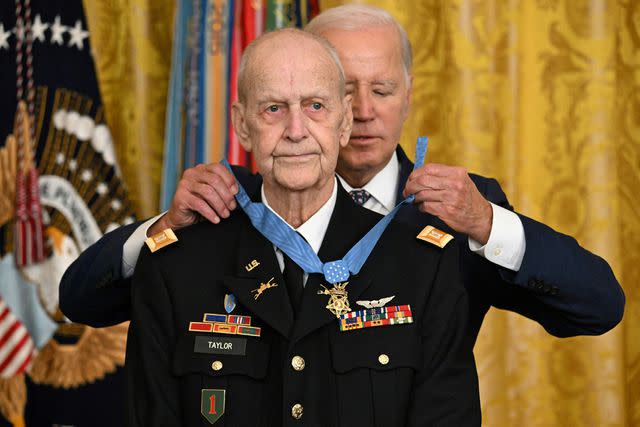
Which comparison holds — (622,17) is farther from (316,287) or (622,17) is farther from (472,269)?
(316,287)

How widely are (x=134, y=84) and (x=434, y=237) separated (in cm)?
227

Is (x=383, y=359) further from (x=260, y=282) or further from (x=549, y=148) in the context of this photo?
(x=549, y=148)

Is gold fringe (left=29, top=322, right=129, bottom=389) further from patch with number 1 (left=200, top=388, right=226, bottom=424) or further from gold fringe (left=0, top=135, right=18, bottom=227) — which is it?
patch with number 1 (left=200, top=388, right=226, bottom=424)

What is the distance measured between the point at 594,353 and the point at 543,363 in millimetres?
196

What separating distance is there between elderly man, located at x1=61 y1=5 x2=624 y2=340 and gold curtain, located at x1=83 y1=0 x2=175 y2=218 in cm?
158

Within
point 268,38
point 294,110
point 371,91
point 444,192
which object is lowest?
point 444,192

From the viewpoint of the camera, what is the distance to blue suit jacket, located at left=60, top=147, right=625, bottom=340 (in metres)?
Result: 2.11

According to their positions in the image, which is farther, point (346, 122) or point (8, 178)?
point (8, 178)

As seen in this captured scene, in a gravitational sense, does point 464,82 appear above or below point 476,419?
above

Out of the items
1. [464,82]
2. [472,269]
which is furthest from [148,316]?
[464,82]

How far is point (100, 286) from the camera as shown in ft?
7.30

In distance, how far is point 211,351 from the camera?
1824 millimetres

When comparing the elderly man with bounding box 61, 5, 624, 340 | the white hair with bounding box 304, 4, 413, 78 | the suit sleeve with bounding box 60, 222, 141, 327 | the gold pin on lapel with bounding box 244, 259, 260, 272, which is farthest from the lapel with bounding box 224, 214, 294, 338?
the white hair with bounding box 304, 4, 413, 78

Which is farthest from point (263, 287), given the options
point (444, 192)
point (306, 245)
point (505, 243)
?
point (505, 243)
